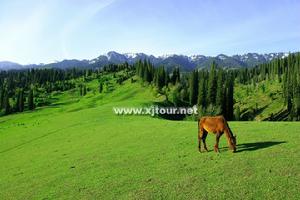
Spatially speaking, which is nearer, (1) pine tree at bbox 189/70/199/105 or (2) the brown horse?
(2) the brown horse

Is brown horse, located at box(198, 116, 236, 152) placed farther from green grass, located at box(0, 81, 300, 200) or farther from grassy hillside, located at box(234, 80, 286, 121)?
grassy hillside, located at box(234, 80, 286, 121)

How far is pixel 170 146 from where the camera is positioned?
29.7 meters

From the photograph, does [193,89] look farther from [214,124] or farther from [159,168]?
[159,168]

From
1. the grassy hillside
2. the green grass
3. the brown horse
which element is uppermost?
the brown horse

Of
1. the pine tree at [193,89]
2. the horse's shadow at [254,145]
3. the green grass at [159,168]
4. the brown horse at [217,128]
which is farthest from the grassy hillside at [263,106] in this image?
the brown horse at [217,128]

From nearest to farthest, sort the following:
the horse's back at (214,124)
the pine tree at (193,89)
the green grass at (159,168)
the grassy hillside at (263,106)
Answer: the green grass at (159,168) → the horse's back at (214,124) → the pine tree at (193,89) → the grassy hillside at (263,106)

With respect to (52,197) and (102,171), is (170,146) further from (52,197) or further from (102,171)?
(52,197)

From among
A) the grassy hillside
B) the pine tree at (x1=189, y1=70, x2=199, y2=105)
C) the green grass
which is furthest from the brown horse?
the grassy hillside

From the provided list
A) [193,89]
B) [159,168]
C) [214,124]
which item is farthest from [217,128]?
[193,89]

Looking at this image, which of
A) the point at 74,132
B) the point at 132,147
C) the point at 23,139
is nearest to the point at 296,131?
the point at 132,147

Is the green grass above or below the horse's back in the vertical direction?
below

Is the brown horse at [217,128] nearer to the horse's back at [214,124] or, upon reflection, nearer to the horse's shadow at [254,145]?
the horse's back at [214,124]

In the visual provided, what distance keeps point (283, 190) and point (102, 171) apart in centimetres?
1262

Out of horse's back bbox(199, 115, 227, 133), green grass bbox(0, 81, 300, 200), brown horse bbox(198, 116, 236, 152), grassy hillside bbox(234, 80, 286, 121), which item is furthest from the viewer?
grassy hillside bbox(234, 80, 286, 121)
